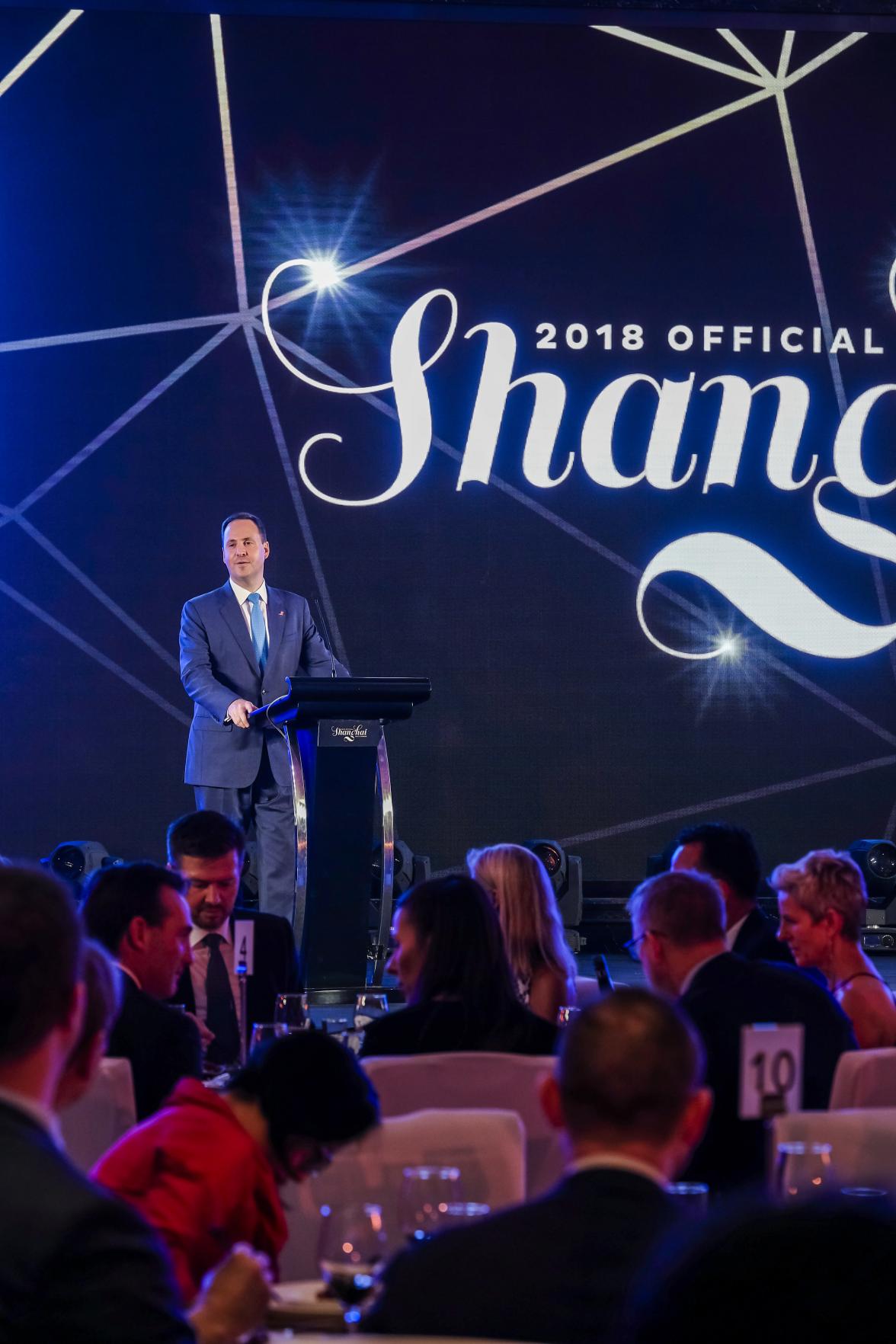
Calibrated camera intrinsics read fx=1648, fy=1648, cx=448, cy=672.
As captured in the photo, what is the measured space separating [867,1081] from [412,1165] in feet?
2.94

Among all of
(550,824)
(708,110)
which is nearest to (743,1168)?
(550,824)

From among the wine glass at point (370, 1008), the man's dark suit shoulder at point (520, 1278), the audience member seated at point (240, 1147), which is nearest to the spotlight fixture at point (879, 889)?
the wine glass at point (370, 1008)

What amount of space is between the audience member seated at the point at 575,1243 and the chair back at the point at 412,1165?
684 millimetres

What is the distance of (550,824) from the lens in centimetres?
880

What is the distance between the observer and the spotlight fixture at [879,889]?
327 inches

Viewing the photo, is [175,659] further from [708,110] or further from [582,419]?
[708,110]

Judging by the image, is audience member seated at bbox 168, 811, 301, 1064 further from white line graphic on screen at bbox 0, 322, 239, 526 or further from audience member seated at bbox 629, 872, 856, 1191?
white line graphic on screen at bbox 0, 322, 239, 526

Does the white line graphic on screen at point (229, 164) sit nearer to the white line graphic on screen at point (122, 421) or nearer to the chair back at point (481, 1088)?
the white line graphic on screen at point (122, 421)

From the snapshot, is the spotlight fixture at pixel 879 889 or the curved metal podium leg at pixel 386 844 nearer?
the curved metal podium leg at pixel 386 844

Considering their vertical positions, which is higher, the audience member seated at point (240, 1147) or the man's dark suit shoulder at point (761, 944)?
the man's dark suit shoulder at point (761, 944)

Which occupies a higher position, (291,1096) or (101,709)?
(101,709)

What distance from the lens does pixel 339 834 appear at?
20.3 feet

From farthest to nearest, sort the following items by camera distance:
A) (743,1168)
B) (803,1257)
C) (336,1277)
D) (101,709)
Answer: (101,709)
(743,1168)
(336,1277)
(803,1257)

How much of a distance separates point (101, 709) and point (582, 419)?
296 cm
